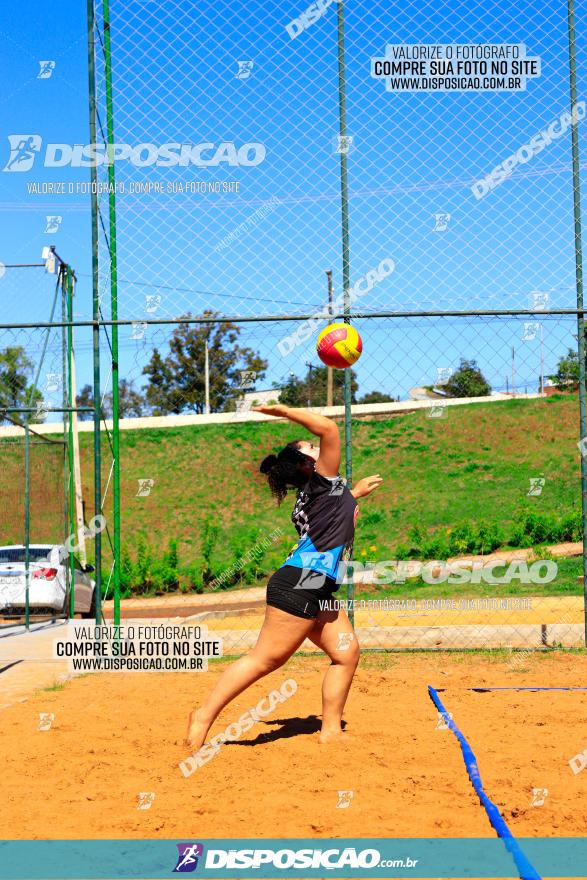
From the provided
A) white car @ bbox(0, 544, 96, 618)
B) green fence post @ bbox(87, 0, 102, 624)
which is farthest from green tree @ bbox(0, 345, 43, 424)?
green fence post @ bbox(87, 0, 102, 624)

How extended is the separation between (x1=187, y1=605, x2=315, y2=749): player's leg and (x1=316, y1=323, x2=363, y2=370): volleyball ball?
1.61 m

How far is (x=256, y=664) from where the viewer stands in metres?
5.03

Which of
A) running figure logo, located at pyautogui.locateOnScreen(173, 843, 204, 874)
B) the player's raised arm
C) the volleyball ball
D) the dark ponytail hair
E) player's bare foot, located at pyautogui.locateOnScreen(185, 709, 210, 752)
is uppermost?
the volleyball ball

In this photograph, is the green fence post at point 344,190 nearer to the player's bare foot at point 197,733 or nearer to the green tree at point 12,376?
the player's bare foot at point 197,733

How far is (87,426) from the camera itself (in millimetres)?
37562

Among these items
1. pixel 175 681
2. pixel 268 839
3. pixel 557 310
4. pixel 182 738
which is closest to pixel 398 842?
pixel 268 839

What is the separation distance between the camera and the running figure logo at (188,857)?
3279 mm

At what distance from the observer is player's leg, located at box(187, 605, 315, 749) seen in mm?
5031

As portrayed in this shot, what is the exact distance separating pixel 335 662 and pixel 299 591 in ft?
1.77

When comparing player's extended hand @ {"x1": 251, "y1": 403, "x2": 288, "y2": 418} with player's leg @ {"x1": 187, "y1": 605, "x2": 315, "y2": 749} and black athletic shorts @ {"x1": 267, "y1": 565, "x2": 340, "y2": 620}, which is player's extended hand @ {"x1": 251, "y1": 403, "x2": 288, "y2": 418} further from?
player's leg @ {"x1": 187, "y1": 605, "x2": 315, "y2": 749}

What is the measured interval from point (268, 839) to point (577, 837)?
1.19m

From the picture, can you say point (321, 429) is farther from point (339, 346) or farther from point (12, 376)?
point (12, 376)

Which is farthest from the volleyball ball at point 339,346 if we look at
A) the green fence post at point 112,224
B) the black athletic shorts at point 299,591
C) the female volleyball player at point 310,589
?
the green fence post at point 112,224

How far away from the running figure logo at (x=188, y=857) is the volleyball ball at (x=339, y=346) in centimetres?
305
